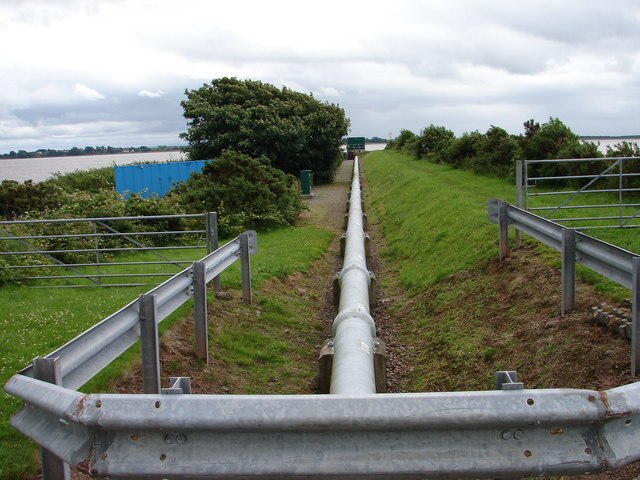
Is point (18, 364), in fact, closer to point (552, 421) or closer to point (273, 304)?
point (273, 304)

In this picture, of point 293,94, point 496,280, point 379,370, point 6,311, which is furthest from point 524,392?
point 293,94

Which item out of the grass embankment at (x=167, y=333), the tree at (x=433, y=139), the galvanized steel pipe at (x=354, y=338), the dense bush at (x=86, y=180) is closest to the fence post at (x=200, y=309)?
the grass embankment at (x=167, y=333)

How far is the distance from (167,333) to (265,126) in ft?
95.2

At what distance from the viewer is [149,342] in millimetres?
5512

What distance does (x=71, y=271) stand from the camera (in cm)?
1332

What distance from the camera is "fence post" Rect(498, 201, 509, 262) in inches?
427

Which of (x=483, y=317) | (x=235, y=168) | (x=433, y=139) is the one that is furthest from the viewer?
(x=433, y=139)

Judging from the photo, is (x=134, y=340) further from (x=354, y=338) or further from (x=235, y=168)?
(x=235, y=168)

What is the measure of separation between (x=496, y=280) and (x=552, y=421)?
7959 mm

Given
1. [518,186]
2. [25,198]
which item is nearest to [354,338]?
[518,186]

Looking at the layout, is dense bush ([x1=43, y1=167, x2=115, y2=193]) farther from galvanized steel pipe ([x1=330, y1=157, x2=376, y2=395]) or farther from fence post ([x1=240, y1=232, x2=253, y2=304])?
galvanized steel pipe ([x1=330, y1=157, x2=376, y2=395])

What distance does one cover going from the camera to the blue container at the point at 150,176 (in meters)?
28.5

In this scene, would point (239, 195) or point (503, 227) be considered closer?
point (503, 227)

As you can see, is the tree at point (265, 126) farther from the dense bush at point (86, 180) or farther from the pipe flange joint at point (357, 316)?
the pipe flange joint at point (357, 316)
